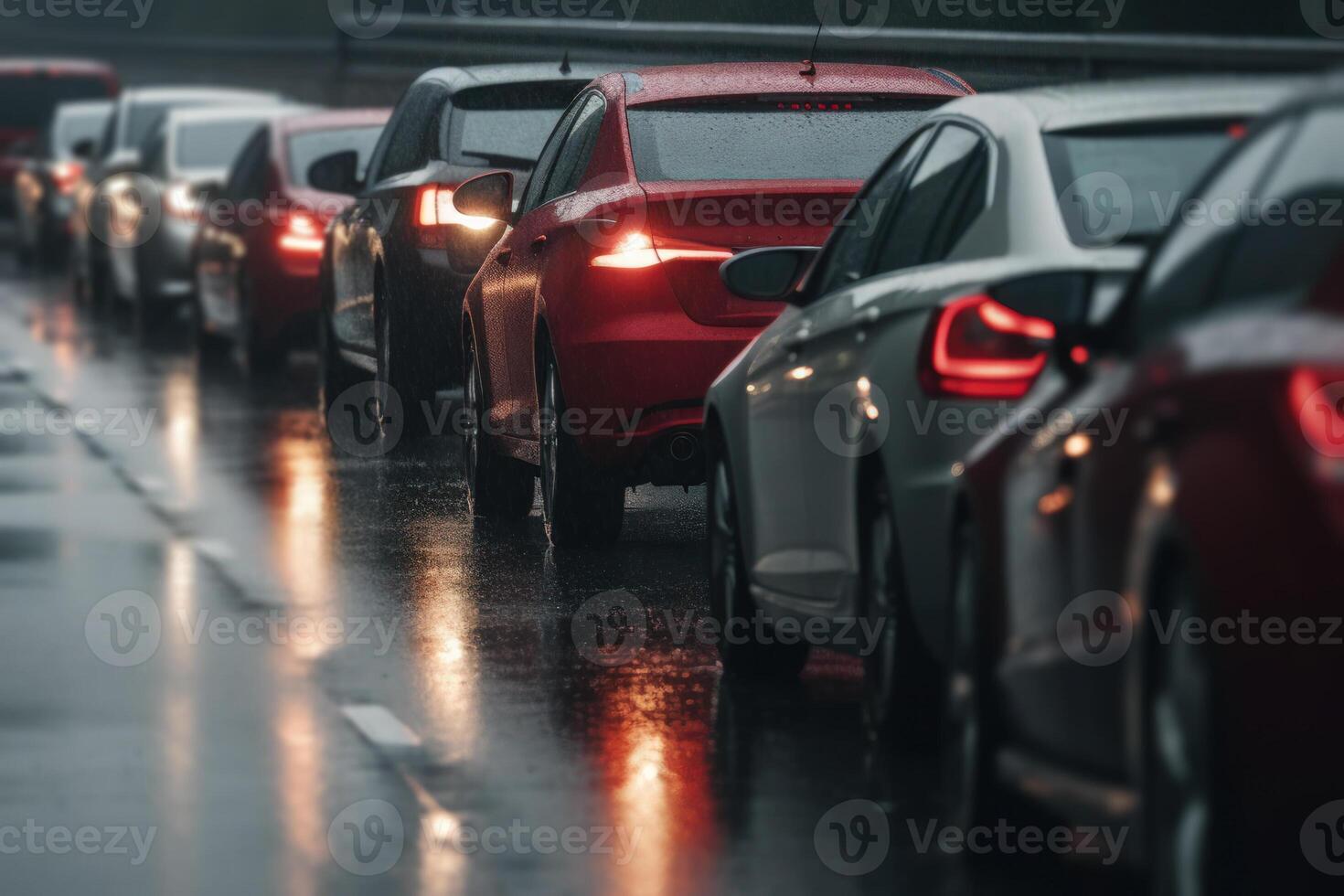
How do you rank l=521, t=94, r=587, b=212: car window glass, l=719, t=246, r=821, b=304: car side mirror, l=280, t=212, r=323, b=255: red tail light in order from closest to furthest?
1. l=719, t=246, r=821, b=304: car side mirror
2. l=521, t=94, r=587, b=212: car window glass
3. l=280, t=212, r=323, b=255: red tail light

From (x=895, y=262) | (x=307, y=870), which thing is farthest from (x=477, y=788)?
(x=895, y=262)

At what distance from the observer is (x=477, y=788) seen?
7.74m

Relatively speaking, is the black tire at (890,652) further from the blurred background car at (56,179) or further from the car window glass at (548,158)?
the blurred background car at (56,179)

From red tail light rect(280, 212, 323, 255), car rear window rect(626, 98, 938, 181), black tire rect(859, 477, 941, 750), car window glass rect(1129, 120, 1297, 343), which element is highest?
car window glass rect(1129, 120, 1297, 343)

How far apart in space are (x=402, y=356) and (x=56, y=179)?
21.9 m

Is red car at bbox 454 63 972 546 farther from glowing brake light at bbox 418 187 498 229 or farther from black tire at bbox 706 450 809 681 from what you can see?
glowing brake light at bbox 418 187 498 229

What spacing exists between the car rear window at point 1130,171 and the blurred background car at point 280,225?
12218 mm

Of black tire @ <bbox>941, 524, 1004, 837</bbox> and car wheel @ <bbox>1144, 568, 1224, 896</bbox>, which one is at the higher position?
car wheel @ <bbox>1144, 568, 1224, 896</bbox>

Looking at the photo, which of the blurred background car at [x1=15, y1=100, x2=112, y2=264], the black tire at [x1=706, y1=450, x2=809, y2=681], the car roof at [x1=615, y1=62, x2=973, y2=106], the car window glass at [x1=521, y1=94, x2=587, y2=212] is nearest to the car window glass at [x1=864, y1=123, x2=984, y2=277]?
the black tire at [x1=706, y1=450, x2=809, y2=681]

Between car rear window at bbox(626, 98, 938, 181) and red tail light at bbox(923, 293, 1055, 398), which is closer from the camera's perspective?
red tail light at bbox(923, 293, 1055, 398)

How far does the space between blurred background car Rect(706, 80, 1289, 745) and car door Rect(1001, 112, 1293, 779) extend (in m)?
0.67

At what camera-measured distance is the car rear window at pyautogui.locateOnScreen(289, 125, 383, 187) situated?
20.6m

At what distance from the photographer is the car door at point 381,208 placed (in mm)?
15742

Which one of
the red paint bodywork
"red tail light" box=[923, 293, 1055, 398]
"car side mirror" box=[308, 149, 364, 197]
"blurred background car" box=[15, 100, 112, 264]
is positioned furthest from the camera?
"blurred background car" box=[15, 100, 112, 264]
